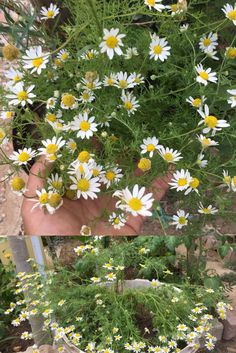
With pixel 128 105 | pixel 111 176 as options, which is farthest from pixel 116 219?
pixel 128 105

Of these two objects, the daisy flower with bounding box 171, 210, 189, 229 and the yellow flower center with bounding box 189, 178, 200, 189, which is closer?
the yellow flower center with bounding box 189, 178, 200, 189

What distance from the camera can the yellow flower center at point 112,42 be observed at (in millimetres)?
612

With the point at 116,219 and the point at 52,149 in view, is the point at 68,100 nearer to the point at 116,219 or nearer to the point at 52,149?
the point at 52,149

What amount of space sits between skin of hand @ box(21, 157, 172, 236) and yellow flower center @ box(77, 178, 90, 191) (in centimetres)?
10

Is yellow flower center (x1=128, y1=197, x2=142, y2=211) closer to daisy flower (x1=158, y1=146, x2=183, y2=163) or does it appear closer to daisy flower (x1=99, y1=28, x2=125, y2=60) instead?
daisy flower (x1=158, y1=146, x2=183, y2=163)

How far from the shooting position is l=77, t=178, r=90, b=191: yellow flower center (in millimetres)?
616

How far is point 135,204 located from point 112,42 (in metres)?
0.22

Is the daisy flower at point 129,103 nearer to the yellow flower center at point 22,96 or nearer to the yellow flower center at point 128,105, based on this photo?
the yellow flower center at point 128,105

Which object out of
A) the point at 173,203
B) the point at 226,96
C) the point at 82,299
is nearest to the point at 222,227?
the point at 173,203

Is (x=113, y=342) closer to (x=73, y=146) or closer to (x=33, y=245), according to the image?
(x=33, y=245)

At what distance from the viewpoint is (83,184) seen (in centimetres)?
62

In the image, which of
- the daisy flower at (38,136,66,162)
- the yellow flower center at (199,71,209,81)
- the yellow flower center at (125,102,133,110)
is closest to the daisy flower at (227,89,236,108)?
the yellow flower center at (199,71,209,81)

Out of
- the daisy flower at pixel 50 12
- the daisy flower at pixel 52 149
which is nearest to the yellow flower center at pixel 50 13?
the daisy flower at pixel 50 12

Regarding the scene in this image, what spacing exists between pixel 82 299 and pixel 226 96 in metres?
0.59
